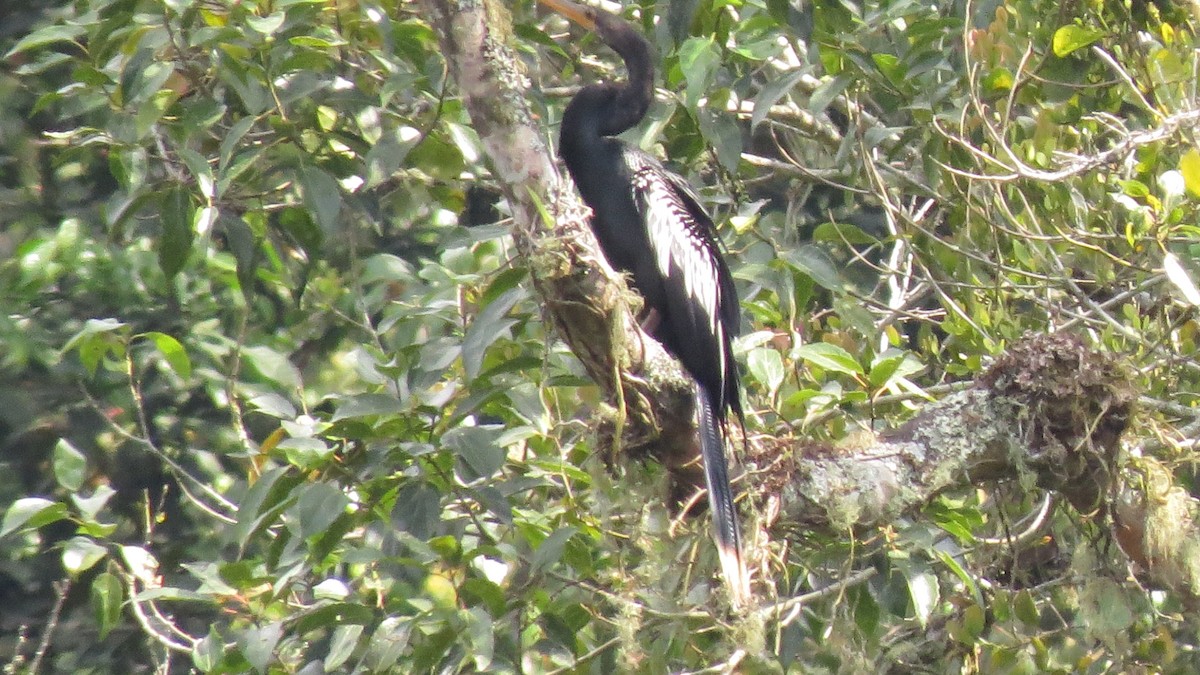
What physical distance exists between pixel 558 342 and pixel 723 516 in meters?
0.88

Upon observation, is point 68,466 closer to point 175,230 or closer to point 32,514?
point 32,514

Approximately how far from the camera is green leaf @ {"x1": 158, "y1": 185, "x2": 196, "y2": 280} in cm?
264

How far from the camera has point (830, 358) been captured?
2.57 meters

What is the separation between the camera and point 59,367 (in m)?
3.83

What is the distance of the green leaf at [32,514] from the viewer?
2520 mm

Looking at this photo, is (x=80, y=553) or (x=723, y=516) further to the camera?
(x=80, y=553)

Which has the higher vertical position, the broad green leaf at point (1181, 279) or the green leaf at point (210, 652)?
the broad green leaf at point (1181, 279)

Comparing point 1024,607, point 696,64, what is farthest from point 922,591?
point 696,64

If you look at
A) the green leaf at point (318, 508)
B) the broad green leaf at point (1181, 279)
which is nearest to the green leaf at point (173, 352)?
the green leaf at point (318, 508)

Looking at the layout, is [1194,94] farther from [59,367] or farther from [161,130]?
[59,367]

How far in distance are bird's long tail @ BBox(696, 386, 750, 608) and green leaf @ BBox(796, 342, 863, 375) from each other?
238 millimetres

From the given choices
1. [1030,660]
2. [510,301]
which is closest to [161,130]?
[510,301]

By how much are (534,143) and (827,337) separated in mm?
1230

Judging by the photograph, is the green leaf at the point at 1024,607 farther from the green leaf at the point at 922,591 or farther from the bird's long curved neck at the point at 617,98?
the bird's long curved neck at the point at 617,98
